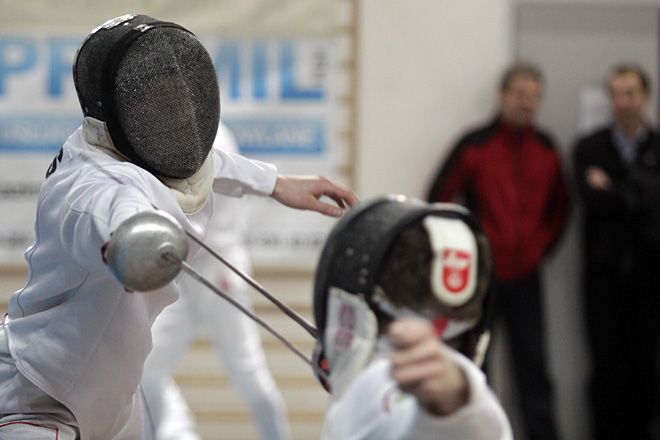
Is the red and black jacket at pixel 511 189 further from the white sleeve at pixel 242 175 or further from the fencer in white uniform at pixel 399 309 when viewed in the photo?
the fencer in white uniform at pixel 399 309

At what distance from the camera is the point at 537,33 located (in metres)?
6.17

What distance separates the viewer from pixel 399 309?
162 centimetres

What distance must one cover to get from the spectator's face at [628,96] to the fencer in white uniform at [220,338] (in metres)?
2.05

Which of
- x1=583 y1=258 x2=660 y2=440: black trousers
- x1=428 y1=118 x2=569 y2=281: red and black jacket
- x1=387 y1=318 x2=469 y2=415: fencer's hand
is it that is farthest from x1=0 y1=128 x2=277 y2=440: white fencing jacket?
x1=583 y1=258 x2=660 y2=440: black trousers

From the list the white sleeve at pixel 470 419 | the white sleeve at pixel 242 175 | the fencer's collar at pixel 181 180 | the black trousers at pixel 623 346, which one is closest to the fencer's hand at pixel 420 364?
the white sleeve at pixel 470 419

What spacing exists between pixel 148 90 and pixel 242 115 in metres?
3.85

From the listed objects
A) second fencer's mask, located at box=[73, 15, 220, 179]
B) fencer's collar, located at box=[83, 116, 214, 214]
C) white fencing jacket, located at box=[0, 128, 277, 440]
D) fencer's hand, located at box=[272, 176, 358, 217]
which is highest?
second fencer's mask, located at box=[73, 15, 220, 179]

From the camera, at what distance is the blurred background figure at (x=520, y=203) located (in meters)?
5.81

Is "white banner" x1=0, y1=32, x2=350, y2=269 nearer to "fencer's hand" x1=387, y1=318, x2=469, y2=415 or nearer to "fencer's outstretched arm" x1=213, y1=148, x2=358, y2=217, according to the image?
"fencer's outstretched arm" x1=213, y1=148, x2=358, y2=217

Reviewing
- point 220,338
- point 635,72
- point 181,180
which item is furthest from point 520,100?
point 181,180

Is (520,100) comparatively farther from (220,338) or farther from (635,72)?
(220,338)

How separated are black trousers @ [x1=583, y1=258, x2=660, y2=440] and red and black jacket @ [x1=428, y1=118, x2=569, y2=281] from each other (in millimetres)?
309

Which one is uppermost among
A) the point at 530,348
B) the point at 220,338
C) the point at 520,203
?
the point at 520,203

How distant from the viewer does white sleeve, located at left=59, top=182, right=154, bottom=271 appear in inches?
72.8
